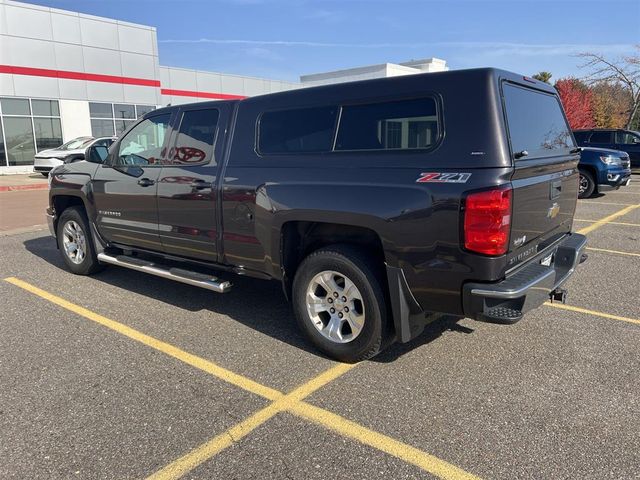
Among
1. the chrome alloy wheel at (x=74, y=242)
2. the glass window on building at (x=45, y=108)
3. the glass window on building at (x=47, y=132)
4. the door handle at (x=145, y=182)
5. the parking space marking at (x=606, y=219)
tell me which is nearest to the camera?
the door handle at (x=145, y=182)

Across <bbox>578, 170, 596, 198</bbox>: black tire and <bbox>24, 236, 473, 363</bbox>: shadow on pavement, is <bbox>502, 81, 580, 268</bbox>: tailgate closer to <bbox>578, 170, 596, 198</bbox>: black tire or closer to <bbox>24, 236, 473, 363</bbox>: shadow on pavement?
<bbox>24, 236, 473, 363</bbox>: shadow on pavement

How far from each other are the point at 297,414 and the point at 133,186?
3.15 m

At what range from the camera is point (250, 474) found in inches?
99.7

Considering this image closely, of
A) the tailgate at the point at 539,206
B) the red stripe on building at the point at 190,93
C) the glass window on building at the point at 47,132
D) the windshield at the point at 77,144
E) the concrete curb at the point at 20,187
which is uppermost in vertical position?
the red stripe on building at the point at 190,93

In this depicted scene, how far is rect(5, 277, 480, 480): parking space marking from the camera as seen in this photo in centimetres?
259

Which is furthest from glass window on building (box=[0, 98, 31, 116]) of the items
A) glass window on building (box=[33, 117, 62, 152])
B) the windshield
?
the windshield

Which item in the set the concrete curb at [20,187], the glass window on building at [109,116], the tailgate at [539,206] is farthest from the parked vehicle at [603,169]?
the glass window on building at [109,116]

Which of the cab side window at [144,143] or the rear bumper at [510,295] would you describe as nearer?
the rear bumper at [510,295]

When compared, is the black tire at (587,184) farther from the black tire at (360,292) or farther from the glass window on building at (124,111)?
the glass window on building at (124,111)

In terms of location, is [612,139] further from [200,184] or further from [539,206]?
[200,184]

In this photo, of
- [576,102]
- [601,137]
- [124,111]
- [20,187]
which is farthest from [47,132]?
[576,102]

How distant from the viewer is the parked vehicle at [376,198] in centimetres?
307

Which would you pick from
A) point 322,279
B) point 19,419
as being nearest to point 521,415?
point 322,279

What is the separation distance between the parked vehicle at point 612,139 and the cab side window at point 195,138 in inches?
605
